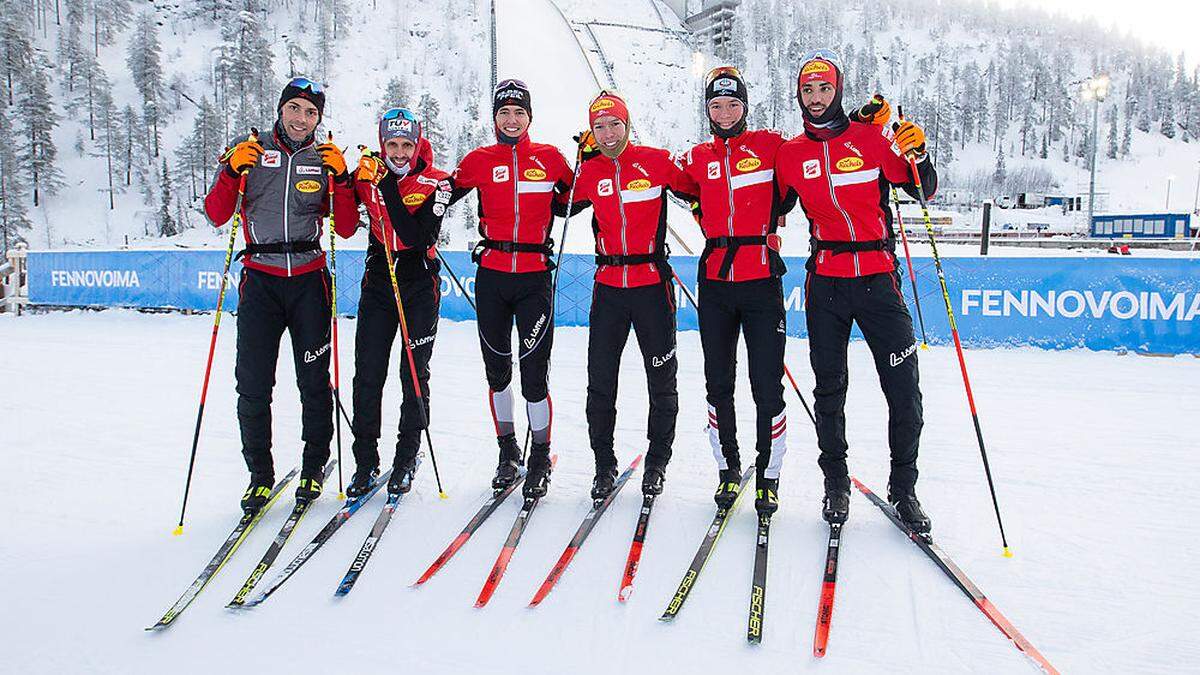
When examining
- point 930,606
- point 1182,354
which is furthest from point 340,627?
point 1182,354

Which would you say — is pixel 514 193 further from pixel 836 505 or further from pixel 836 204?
pixel 836 505

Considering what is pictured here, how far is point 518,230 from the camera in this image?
12.3 ft

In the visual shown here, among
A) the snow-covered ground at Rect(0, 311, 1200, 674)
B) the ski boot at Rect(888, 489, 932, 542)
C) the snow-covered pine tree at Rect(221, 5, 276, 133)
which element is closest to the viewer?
the snow-covered ground at Rect(0, 311, 1200, 674)

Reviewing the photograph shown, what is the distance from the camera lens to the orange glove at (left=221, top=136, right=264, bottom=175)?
3531 millimetres

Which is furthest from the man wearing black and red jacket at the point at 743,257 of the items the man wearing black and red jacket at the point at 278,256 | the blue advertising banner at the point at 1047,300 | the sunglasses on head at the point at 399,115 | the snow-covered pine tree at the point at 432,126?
the snow-covered pine tree at the point at 432,126

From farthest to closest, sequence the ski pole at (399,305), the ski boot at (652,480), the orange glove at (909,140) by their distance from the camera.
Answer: the ski pole at (399,305)
the ski boot at (652,480)
the orange glove at (909,140)

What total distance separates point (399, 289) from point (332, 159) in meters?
0.79

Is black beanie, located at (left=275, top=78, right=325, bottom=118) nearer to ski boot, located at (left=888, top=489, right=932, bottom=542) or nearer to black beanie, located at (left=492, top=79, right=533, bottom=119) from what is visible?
black beanie, located at (left=492, top=79, right=533, bottom=119)

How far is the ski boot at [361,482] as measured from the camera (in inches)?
153

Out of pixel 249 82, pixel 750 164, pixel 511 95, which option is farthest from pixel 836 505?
pixel 249 82

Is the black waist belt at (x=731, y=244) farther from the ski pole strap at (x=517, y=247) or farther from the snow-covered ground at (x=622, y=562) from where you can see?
the snow-covered ground at (x=622, y=562)

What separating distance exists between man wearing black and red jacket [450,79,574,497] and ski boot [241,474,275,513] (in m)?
1.42

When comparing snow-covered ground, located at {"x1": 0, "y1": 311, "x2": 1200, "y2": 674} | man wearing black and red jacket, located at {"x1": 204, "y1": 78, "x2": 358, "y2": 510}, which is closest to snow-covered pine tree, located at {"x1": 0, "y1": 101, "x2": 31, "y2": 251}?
snow-covered ground, located at {"x1": 0, "y1": 311, "x2": 1200, "y2": 674}

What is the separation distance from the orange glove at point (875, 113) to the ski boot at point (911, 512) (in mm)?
1824
